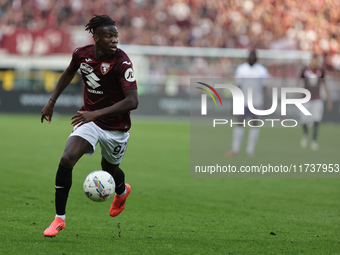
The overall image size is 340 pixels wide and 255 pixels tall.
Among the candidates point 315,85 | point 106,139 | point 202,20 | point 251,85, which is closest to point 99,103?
point 106,139

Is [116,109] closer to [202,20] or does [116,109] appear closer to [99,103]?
[99,103]

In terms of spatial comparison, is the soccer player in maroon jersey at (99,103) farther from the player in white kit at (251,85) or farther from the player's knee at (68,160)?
the player in white kit at (251,85)

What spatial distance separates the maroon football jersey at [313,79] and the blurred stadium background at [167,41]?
7.58 metres

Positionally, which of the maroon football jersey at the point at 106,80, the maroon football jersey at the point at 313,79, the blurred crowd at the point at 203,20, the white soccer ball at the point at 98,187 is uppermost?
the blurred crowd at the point at 203,20

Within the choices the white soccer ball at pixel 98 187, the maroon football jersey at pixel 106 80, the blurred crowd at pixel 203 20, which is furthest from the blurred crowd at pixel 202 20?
the white soccer ball at pixel 98 187

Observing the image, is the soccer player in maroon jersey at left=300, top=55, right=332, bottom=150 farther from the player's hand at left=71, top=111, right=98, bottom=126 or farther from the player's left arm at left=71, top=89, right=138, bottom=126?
the player's hand at left=71, top=111, right=98, bottom=126

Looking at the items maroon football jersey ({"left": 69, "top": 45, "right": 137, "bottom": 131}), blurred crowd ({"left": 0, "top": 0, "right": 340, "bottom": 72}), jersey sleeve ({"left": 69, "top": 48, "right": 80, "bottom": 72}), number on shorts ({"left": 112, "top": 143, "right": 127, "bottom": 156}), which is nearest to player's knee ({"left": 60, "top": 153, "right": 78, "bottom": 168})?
maroon football jersey ({"left": 69, "top": 45, "right": 137, "bottom": 131})

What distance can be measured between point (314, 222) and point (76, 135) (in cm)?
306

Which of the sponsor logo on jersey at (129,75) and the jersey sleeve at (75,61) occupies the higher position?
the jersey sleeve at (75,61)

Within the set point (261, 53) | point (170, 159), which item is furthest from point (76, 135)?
point (261, 53)

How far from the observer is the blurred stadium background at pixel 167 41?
86.0ft

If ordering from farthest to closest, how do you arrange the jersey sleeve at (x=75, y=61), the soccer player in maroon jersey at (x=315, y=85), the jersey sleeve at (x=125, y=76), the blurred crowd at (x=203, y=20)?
the blurred crowd at (x=203, y=20), the soccer player in maroon jersey at (x=315, y=85), the jersey sleeve at (x=75, y=61), the jersey sleeve at (x=125, y=76)

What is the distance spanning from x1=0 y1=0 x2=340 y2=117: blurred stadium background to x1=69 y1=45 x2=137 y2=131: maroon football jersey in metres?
18.7

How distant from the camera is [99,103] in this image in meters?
6.59
